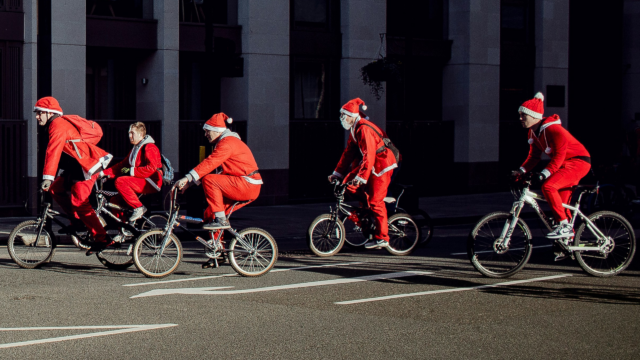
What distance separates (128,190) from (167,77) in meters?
8.52

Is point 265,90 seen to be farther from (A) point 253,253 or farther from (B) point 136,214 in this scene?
(A) point 253,253

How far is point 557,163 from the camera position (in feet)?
29.5

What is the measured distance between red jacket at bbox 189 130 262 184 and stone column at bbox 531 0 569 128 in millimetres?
15622

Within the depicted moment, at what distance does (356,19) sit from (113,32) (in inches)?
225

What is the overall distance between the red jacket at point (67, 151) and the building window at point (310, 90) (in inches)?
413

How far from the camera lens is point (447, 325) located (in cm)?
679

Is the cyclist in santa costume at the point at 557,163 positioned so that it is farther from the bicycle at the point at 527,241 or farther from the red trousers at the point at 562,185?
the bicycle at the point at 527,241

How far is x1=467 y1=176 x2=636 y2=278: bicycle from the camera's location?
891 cm

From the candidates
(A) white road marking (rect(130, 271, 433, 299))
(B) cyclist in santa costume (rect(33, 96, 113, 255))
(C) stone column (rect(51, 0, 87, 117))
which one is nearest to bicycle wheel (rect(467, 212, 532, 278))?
(A) white road marking (rect(130, 271, 433, 299))

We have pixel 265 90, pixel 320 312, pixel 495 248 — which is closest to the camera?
pixel 320 312

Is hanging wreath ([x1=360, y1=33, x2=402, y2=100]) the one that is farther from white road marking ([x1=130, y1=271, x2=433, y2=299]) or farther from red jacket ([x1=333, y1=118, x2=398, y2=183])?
white road marking ([x1=130, y1=271, x2=433, y2=299])

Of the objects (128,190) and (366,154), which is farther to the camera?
(366,154)

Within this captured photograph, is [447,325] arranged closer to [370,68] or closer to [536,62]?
[370,68]

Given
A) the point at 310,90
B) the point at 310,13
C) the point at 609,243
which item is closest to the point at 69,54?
the point at 310,90
